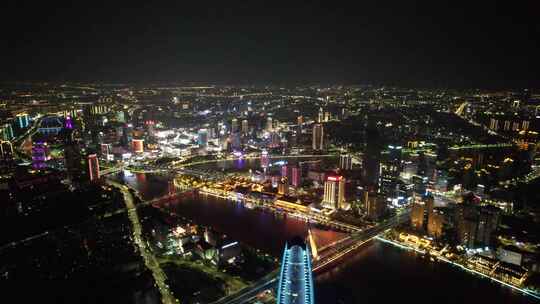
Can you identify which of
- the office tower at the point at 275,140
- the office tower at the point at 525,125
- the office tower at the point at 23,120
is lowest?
the office tower at the point at 275,140

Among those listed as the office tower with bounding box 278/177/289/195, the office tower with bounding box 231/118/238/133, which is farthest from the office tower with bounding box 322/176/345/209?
the office tower with bounding box 231/118/238/133

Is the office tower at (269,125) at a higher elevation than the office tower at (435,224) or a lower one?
higher

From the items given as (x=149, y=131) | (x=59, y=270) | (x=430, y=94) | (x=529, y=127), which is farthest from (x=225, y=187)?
(x=430, y=94)

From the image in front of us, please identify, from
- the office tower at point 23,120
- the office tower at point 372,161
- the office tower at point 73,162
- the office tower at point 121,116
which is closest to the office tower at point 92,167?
the office tower at point 73,162

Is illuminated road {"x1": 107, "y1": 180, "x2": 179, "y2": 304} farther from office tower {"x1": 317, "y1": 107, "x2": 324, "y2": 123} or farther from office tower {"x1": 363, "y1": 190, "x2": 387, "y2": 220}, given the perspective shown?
office tower {"x1": 317, "y1": 107, "x2": 324, "y2": 123}

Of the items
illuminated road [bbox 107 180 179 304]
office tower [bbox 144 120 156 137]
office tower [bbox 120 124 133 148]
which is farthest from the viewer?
office tower [bbox 144 120 156 137]

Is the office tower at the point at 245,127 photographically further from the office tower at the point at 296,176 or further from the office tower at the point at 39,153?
the office tower at the point at 39,153
